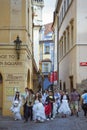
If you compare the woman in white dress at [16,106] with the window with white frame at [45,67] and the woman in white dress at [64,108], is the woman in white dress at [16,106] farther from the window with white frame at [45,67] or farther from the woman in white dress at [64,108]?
the window with white frame at [45,67]

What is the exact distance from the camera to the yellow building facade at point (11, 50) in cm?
2656

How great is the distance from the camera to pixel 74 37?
36406 millimetres

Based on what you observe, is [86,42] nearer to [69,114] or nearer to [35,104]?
[69,114]

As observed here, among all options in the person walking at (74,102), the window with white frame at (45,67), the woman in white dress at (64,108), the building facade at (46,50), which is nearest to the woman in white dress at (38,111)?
the woman in white dress at (64,108)

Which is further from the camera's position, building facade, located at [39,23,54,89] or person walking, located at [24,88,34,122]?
building facade, located at [39,23,54,89]

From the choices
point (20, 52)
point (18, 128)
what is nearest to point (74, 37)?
point (20, 52)

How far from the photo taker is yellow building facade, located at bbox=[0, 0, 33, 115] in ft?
87.1

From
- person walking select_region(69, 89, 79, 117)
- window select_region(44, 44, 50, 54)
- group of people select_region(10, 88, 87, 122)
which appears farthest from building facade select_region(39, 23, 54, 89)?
group of people select_region(10, 88, 87, 122)

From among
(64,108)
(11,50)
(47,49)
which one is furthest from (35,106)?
(47,49)

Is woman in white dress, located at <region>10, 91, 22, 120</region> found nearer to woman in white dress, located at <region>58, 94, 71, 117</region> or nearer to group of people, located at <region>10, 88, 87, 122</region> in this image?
group of people, located at <region>10, 88, 87, 122</region>

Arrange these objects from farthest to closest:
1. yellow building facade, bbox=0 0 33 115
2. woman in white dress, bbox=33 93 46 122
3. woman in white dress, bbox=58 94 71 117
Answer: woman in white dress, bbox=58 94 71 117 < yellow building facade, bbox=0 0 33 115 < woman in white dress, bbox=33 93 46 122

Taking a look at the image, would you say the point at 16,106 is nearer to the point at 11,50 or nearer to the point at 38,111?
the point at 38,111

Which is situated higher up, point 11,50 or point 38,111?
point 11,50

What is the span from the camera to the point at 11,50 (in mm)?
26844
